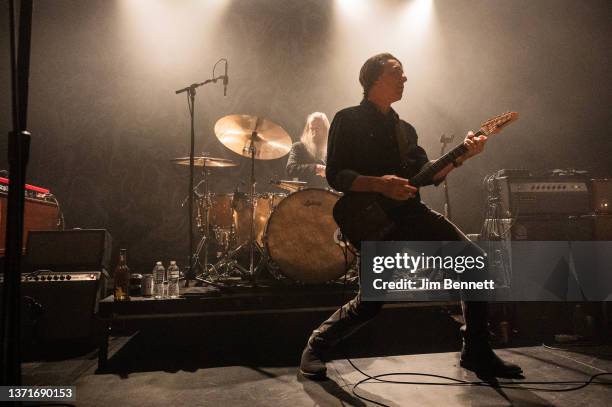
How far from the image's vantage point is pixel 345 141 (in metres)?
2.57

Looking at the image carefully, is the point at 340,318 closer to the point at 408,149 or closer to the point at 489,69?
the point at 408,149

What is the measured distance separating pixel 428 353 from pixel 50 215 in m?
4.74

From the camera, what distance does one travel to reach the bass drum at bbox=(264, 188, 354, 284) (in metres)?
3.77

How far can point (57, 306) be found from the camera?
3.37 metres

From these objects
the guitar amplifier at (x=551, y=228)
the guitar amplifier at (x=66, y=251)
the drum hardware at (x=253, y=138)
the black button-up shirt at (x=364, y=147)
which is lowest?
the guitar amplifier at (x=66, y=251)

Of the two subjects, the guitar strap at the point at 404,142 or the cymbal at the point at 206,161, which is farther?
the cymbal at the point at 206,161

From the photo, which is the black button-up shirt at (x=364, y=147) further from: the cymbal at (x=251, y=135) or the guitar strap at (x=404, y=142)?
the cymbal at (x=251, y=135)

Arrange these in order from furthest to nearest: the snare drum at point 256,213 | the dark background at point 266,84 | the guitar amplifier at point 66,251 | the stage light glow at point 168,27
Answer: the stage light glow at point 168,27 → the dark background at point 266,84 → the snare drum at point 256,213 → the guitar amplifier at point 66,251

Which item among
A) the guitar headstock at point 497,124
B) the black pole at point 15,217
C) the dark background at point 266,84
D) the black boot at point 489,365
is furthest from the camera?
the dark background at point 266,84

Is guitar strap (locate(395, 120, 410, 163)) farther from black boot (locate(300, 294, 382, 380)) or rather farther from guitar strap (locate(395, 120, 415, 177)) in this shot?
black boot (locate(300, 294, 382, 380))

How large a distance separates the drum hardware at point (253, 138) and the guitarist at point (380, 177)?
71.8 inches

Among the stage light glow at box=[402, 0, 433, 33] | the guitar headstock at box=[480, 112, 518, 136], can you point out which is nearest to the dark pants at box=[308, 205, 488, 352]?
the guitar headstock at box=[480, 112, 518, 136]

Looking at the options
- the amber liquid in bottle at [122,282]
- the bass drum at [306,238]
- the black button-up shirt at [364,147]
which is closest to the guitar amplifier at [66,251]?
the amber liquid in bottle at [122,282]

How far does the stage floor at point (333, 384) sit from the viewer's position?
223cm
